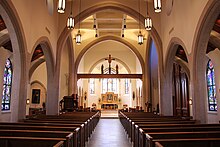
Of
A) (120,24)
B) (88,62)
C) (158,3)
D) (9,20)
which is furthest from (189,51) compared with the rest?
(88,62)

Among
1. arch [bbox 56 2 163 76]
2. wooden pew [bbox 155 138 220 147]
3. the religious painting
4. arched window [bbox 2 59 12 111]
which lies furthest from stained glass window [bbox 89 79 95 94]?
wooden pew [bbox 155 138 220 147]

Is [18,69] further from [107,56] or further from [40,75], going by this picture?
[107,56]

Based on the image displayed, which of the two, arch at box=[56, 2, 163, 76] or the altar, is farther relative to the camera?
the altar

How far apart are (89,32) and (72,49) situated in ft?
6.45

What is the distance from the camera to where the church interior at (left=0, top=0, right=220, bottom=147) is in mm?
5562

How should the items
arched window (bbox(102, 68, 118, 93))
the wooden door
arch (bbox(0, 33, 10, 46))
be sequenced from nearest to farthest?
arch (bbox(0, 33, 10, 46)) → the wooden door → arched window (bbox(102, 68, 118, 93))

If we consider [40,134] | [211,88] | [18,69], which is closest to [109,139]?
[18,69]

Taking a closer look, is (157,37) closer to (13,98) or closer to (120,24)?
(120,24)

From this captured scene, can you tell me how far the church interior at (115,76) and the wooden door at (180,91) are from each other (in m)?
0.06

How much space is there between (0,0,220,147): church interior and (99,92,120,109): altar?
6920 mm

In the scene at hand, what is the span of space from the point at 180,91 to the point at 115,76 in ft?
17.0

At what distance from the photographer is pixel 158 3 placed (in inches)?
274

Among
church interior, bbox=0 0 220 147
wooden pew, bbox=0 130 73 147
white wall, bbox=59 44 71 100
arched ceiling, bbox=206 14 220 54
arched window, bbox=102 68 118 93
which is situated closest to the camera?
wooden pew, bbox=0 130 73 147

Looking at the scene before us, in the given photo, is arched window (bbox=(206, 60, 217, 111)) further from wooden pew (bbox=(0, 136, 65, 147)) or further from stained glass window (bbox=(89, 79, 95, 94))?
stained glass window (bbox=(89, 79, 95, 94))
